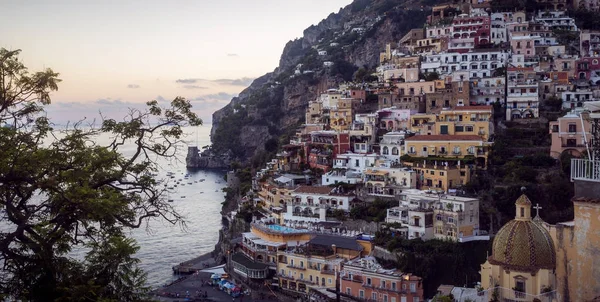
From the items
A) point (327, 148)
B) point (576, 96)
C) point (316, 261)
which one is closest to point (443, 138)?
point (327, 148)

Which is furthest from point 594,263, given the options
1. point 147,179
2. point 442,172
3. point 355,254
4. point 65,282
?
point 442,172

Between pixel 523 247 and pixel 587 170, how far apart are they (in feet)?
21.9

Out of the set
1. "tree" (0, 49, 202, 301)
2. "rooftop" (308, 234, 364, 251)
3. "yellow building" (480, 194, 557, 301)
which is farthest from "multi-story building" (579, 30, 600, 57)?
"tree" (0, 49, 202, 301)

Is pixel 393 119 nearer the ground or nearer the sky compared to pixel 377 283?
nearer the sky

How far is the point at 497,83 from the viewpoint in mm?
42594

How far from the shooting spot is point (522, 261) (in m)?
14.3

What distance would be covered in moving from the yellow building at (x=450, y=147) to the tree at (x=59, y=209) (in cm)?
2768

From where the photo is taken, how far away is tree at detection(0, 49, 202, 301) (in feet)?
26.7

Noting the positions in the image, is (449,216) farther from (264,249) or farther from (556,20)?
(556,20)

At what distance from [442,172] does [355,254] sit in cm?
666

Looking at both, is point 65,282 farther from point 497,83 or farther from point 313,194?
point 497,83

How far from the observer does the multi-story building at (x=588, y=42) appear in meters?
47.0

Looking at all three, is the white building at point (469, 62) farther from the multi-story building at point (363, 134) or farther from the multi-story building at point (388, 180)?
the multi-story building at point (388, 180)

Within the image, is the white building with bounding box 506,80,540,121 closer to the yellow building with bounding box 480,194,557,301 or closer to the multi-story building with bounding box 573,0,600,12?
the multi-story building with bounding box 573,0,600,12
